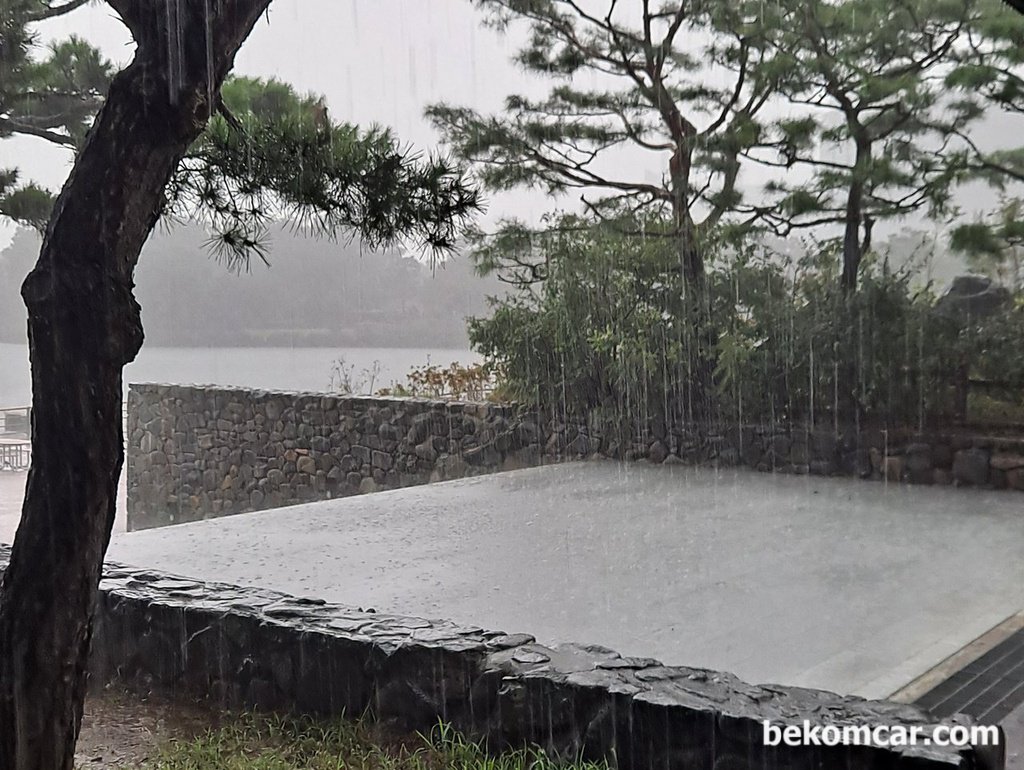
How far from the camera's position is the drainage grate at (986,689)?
5.89 feet

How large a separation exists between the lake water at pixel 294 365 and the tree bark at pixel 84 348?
4067 mm

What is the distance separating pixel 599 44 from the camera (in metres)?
5.45

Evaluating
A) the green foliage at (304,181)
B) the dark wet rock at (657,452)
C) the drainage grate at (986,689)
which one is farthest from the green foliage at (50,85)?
the dark wet rock at (657,452)

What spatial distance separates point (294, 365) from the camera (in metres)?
5.67

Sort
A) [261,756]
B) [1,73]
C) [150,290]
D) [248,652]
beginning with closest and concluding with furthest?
1. [261,756]
2. [248,652]
3. [1,73]
4. [150,290]

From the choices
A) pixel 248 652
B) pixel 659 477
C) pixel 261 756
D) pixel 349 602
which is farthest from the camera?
pixel 659 477

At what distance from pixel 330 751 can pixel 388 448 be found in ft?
12.9

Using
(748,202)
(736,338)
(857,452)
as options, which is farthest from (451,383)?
→ (857,452)

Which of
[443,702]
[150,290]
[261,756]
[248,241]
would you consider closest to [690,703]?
[443,702]

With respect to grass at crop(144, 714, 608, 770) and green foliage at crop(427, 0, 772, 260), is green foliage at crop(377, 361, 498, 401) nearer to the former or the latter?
green foliage at crop(427, 0, 772, 260)

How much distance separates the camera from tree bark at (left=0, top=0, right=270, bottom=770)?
108 cm

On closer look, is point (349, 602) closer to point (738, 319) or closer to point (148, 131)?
point (148, 131)

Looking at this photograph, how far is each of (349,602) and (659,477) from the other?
7.71 feet

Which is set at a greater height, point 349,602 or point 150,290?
point 150,290
